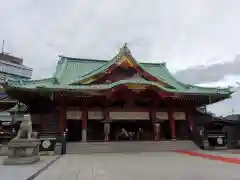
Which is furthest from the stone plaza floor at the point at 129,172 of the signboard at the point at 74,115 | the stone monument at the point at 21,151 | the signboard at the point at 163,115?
the signboard at the point at 163,115

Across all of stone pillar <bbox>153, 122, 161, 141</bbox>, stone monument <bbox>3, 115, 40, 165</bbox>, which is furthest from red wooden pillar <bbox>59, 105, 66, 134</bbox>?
stone monument <bbox>3, 115, 40, 165</bbox>

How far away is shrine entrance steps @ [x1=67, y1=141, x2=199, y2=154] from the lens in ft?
61.2

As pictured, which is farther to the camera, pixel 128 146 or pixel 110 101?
pixel 110 101

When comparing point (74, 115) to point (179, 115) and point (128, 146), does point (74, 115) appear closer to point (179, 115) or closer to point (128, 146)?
point (128, 146)

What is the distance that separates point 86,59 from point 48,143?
13.3 metres

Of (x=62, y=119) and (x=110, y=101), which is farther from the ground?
(x=110, y=101)

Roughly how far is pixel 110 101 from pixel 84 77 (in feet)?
10.1

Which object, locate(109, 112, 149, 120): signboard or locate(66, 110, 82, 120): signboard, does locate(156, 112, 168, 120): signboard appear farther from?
locate(66, 110, 82, 120): signboard

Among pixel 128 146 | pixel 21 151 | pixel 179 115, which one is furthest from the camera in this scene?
pixel 179 115

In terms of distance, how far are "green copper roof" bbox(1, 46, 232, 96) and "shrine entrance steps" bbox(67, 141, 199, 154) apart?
4.27m

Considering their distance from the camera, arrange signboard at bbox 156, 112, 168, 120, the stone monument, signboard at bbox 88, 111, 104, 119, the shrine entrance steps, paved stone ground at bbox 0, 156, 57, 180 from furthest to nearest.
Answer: signboard at bbox 156, 112, 168, 120
signboard at bbox 88, 111, 104, 119
the shrine entrance steps
the stone monument
paved stone ground at bbox 0, 156, 57, 180

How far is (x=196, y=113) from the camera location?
2398 centimetres

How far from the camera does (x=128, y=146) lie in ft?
64.3

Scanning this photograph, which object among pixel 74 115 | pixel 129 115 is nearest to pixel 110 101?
pixel 129 115
